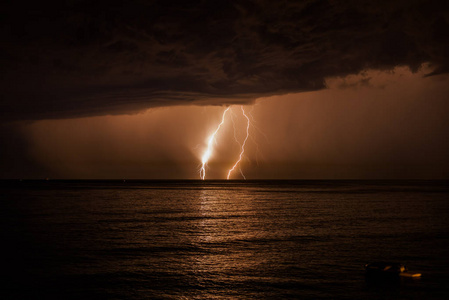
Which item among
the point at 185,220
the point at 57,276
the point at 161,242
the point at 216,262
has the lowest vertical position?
the point at 57,276

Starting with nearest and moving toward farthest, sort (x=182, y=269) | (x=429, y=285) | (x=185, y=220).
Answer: (x=429, y=285) < (x=182, y=269) < (x=185, y=220)

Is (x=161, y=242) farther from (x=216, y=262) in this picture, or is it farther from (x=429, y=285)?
(x=429, y=285)

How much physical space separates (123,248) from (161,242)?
3.03m

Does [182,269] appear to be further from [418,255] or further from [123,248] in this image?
[418,255]

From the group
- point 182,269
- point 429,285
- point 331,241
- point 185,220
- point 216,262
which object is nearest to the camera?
point 429,285

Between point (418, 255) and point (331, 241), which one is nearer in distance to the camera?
point (418, 255)

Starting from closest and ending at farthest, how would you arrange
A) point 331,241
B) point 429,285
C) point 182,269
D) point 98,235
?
1. point 429,285
2. point 182,269
3. point 331,241
4. point 98,235

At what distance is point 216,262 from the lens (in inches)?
814

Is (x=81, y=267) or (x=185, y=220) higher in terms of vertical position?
(x=185, y=220)

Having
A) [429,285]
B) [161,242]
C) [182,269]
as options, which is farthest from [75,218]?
[429,285]

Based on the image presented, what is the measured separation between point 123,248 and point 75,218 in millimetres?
18719

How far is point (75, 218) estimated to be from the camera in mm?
40562

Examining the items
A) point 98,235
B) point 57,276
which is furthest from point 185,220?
point 57,276

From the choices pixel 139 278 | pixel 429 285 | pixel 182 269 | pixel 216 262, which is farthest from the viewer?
pixel 216 262
